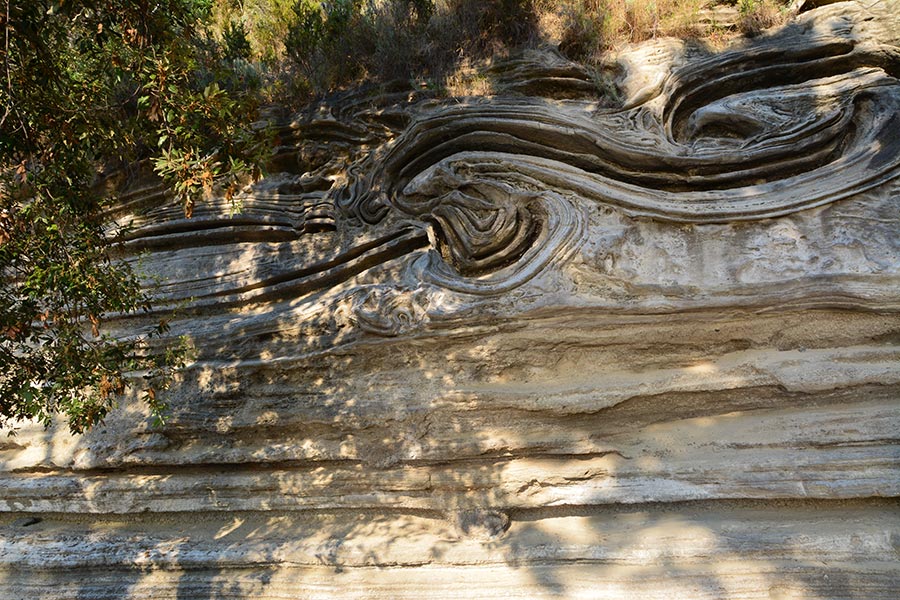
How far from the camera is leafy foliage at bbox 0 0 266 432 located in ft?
10.6

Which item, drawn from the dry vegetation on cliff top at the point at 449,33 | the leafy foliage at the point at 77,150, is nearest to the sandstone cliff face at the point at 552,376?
the dry vegetation on cliff top at the point at 449,33

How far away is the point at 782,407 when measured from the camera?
427 centimetres

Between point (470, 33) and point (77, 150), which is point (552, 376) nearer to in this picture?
point (77, 150)

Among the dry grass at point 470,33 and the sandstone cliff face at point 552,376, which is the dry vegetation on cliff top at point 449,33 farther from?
the sandstone cliff face at point 552,376

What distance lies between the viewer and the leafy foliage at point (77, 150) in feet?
10.6

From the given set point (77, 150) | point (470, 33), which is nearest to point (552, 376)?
point (77, 150)

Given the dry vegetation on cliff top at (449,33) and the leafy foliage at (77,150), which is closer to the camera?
the leafy foliage at (77,150)

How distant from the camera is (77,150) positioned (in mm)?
3545

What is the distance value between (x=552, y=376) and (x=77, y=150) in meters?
3.62

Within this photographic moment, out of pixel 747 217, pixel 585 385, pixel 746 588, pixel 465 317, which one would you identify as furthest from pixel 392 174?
pixel 746 588

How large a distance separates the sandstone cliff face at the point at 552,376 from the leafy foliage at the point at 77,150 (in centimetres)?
152

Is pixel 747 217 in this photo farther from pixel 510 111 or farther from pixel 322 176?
pixel 322 176

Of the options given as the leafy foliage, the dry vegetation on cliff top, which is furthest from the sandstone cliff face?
the leafy foliage

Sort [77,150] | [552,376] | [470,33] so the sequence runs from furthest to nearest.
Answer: [470,33], [552,376], [77,150]
